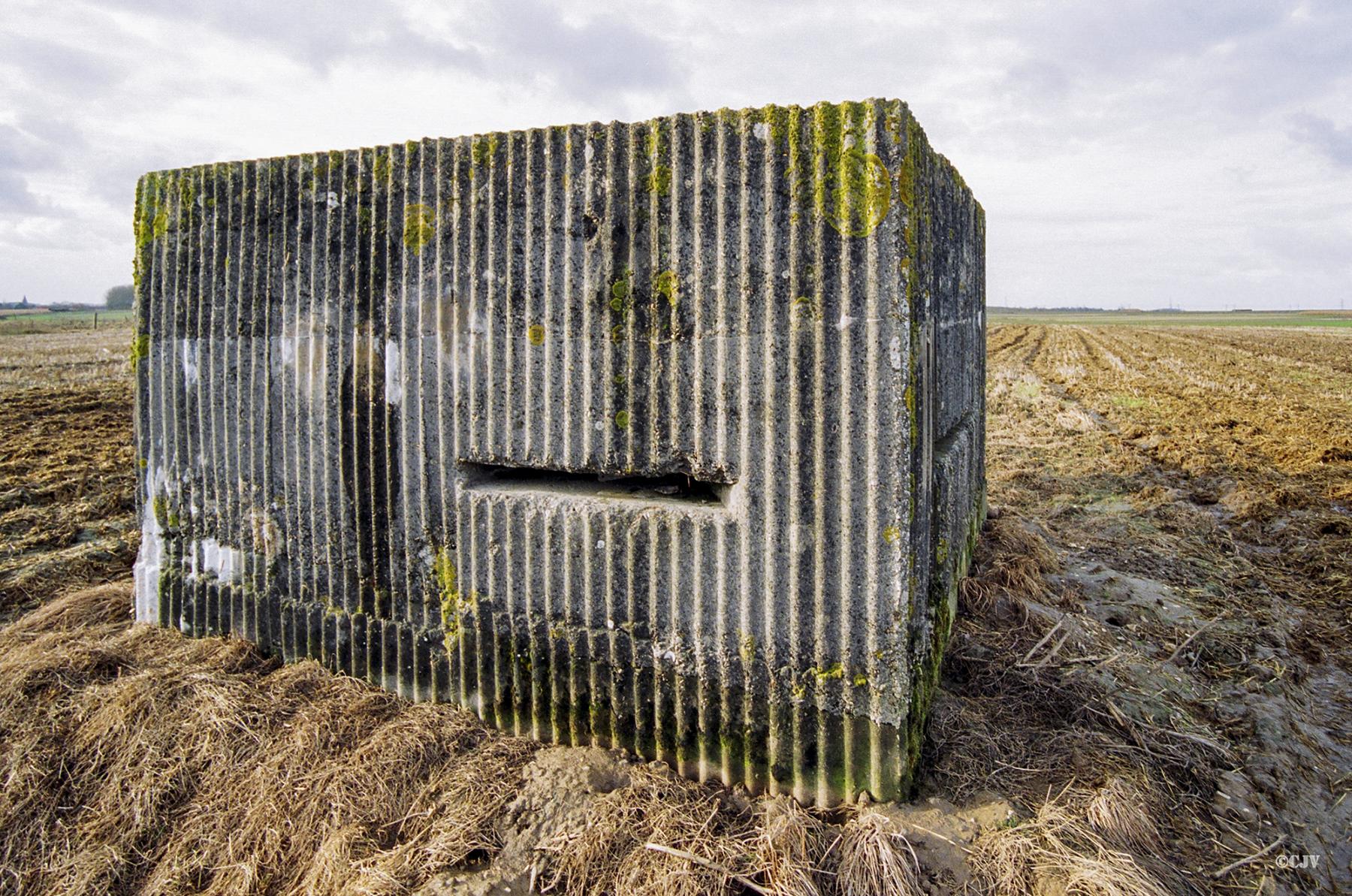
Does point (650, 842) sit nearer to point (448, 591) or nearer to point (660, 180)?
point (448, 591)

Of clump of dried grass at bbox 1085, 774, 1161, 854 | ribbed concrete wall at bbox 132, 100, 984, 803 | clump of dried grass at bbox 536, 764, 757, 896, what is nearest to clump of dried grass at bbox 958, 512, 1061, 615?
ribbed concrete wall at bbox 132, 100, 984, 803

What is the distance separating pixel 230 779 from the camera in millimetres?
3641

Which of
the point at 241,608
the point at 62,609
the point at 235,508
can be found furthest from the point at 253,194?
the point at 62,609

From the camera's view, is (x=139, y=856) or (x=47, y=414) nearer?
(x=139, y=856)

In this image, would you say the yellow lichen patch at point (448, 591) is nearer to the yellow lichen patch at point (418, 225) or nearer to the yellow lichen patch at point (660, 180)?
the yellow lichen patch at point (418, 225)

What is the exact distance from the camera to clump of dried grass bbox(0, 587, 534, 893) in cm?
324

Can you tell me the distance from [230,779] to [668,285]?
291 centimetres

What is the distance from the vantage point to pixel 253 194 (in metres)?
4.52

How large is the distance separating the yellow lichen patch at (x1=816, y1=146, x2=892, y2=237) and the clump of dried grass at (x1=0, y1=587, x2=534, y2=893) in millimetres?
2631

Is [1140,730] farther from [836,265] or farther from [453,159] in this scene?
[453,159]

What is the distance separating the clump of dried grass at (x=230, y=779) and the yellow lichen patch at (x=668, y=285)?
2104 mm

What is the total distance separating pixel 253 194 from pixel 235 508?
1.77 metres

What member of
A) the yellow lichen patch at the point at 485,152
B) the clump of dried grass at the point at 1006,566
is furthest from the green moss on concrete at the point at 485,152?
the clump of dried grass at the point at 1006,566

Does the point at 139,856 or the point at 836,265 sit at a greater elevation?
the point at 836,265
